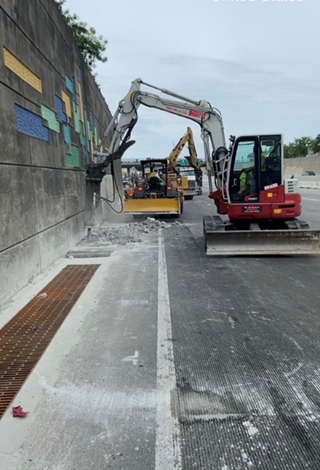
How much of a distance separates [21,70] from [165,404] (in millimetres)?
6016

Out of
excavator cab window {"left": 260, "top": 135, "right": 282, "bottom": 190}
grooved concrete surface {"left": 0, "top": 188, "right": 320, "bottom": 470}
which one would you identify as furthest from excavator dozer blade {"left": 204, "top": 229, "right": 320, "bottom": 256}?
grooved concrete surface {"left": 0, "top": 188, "right": 320, "bottom": 470}

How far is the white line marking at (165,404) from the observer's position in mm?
2611

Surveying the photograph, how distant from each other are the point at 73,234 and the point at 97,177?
3186 millimetres

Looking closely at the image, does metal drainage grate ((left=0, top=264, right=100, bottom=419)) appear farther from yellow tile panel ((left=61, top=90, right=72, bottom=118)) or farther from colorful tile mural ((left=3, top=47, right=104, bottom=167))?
yellow tile panel ((left=61, top=90, right=72, bottom=118))

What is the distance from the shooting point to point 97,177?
13.1 m

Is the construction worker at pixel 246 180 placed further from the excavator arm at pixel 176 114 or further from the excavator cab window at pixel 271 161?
the excavator arm at pixel 176 114

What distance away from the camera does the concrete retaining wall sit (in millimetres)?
5922

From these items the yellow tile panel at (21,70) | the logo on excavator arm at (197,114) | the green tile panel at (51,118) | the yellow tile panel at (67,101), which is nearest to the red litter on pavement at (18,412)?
the yellow tile panel at (21,70)

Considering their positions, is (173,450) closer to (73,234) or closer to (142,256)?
(142,256)

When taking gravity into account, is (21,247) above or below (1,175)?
below

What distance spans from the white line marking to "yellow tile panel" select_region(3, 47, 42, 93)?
14.7ft

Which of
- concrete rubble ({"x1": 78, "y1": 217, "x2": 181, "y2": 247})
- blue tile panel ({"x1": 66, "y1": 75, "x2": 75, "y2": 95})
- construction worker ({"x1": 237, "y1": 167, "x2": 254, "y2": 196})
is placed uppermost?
blue tile panel ({"x1": 66, "y1": 75, "x2": 75, "y2": 95})

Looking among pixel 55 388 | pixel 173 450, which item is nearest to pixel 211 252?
pixel 55 388

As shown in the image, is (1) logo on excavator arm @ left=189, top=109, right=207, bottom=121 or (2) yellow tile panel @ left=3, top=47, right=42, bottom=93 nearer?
(2) yellow tile panel @ left=3, top=47, right=42, bottom=93
